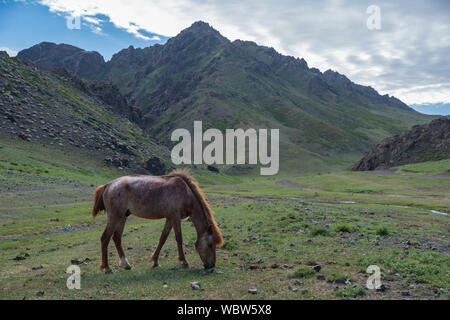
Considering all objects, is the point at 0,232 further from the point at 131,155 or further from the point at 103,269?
the point at 131,155

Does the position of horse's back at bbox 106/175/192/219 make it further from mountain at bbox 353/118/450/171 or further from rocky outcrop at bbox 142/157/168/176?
mountain at bbox 353/118/450/171

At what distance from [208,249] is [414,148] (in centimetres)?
12179

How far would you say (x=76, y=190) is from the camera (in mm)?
47062

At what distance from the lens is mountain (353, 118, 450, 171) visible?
348ft

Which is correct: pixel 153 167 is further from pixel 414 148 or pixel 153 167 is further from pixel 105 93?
pixel 414 148

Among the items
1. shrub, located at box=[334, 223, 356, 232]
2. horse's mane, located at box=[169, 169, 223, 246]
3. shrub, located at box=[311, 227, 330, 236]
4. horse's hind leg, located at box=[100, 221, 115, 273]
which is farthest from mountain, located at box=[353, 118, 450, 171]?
horse's hind leg, located at box=[100, 221, 115, 273]

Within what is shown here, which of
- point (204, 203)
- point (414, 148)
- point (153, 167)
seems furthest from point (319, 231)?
point (414, 148)

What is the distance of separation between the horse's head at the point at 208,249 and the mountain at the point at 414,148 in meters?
112

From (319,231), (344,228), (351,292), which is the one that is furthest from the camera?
(344,228)

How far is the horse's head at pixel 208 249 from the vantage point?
12.3 m

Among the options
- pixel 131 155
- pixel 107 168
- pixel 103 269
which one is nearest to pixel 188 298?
pixel 103 269

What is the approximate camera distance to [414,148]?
11106cm

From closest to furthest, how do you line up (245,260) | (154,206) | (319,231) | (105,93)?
(154,206)
(245,260)
(319,231)
(105,93)
